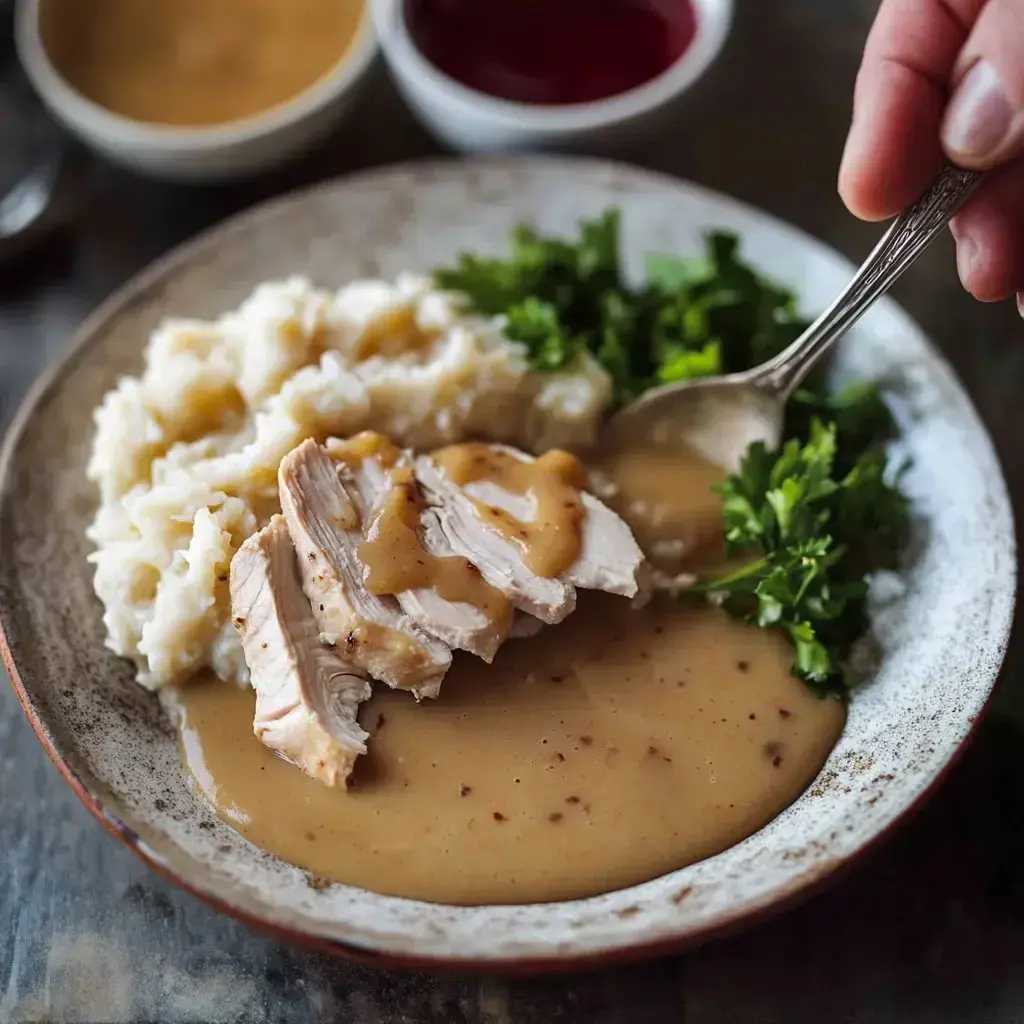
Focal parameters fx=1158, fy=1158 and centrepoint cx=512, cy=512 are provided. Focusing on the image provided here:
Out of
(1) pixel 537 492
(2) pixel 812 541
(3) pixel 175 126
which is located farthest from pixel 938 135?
(3) pixel 175 126

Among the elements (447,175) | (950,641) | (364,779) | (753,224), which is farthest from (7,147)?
(950,641)

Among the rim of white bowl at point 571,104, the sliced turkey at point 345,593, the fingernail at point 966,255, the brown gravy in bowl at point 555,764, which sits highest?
the fingernail at point 966,255

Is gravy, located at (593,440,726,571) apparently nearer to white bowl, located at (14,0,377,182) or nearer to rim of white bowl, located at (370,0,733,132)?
rim of white bowl, located at (370,0,733,132)

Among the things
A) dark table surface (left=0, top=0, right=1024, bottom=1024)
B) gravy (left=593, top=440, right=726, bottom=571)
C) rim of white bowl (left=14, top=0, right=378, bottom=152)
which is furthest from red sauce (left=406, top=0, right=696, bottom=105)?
dark table surface (left=0, top=0, right=1024, bottom=1024)

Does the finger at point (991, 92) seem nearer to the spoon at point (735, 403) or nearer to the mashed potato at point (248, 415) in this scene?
the spoon at point (735, 403)

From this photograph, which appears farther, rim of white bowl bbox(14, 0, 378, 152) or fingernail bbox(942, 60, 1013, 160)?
rim of white bowl bbox(14, 0, 378, 152)

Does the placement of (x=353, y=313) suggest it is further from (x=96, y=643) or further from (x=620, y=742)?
(x=620, y=742)

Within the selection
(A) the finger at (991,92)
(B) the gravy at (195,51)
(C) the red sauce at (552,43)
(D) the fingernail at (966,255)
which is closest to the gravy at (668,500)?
(D) the fingernail at (966,255)
